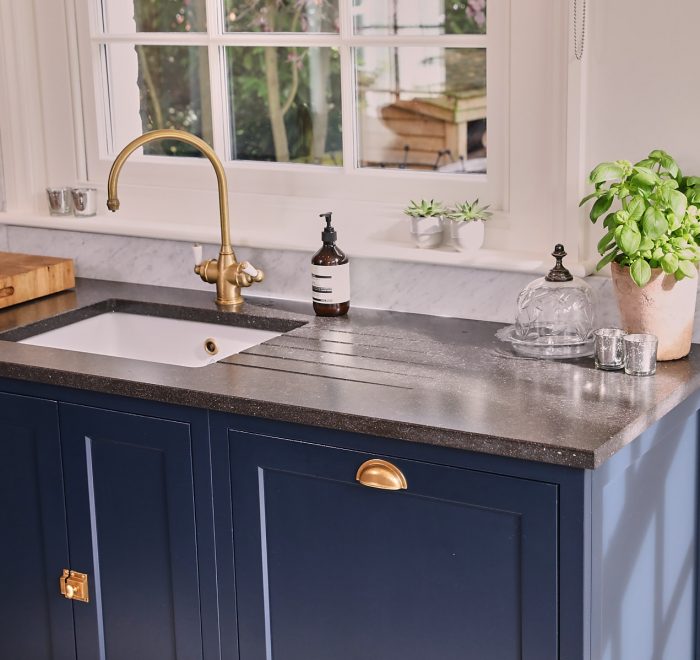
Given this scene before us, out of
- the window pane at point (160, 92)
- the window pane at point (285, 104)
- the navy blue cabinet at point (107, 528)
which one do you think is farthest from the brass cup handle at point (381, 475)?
the window pane at point (160, 92)

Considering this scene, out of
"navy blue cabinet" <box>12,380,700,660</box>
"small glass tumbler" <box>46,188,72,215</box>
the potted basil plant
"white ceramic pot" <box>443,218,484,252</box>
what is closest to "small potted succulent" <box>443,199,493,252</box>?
"white ceramic pot" <box>443,218,484,252</box>

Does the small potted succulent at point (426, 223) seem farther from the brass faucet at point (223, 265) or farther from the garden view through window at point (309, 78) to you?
the brass faucet at point (223, 265)

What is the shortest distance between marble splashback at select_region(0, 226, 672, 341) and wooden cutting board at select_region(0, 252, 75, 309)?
0.12m

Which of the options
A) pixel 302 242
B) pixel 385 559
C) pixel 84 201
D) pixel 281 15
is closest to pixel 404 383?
pixel 385 559

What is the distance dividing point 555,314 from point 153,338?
105 cm

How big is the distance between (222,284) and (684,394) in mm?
1162

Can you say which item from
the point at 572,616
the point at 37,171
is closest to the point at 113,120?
the point at 37,171

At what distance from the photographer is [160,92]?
10.7ft

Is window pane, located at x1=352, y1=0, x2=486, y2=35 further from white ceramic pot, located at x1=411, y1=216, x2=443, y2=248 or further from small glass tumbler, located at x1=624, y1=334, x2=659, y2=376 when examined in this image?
small glass tumbler, located at x1=624, y1=334, x2=659, y2=376

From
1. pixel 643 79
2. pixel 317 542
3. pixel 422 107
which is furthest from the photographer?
pixel 422 107

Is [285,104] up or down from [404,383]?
up

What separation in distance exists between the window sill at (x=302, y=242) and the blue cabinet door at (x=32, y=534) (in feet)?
2.31

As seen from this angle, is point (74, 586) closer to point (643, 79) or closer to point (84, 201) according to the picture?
point (84, 201)

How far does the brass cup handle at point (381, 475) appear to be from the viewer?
6.91ft
